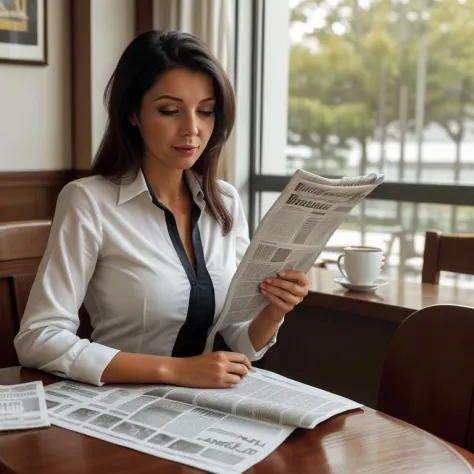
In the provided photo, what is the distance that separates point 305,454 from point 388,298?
1.03 m

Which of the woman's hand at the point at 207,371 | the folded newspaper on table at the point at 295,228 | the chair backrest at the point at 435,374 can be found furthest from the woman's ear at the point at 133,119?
the chair backrest at the point at 435,374

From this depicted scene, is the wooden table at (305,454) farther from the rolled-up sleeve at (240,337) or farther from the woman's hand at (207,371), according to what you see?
the rolled-up sleeve at (240,337)

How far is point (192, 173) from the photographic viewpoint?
180 cm

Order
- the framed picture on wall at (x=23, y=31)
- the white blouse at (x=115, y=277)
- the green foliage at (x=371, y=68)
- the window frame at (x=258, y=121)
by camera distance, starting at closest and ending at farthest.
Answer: the white blouse at (x=115, y=277), the green foliage at (x=371, y=68), the framed picture on wall at (x=23, y=31), the window frame at (x=258, y=121)

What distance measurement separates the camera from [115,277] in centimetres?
159

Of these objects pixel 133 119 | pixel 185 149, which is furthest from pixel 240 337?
pixel 133 119

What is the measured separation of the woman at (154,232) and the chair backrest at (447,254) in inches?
29.0

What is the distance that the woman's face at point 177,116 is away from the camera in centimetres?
162

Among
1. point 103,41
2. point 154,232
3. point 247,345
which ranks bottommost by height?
point 247,345

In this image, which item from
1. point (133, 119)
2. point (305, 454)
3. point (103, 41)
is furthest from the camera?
point (103, 41)

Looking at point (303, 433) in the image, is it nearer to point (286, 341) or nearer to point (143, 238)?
point (143, 238)

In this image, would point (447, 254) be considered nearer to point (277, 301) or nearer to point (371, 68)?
point (277, 301)

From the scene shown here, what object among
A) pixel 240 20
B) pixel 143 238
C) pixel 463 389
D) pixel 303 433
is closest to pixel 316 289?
pixel 143 238

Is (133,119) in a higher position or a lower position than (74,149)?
higher
